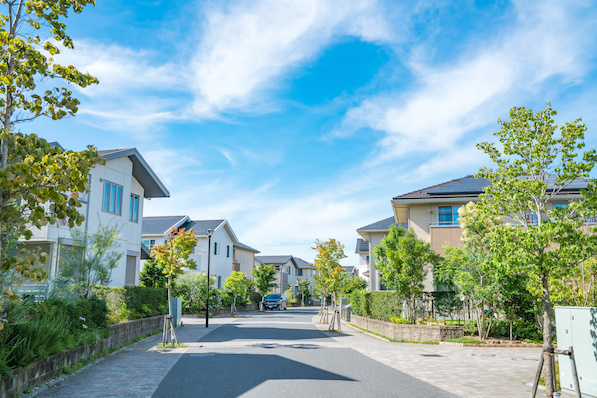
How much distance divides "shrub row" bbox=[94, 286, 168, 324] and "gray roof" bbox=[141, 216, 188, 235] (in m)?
22.5

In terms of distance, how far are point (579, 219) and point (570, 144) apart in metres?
1.46

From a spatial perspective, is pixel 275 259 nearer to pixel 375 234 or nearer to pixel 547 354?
pixel 375 234

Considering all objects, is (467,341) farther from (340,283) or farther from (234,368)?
(340,283)

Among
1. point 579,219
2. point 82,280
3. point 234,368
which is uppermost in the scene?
point 579,219

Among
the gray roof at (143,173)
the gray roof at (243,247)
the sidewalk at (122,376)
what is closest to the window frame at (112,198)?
the gray roof at (143,173)

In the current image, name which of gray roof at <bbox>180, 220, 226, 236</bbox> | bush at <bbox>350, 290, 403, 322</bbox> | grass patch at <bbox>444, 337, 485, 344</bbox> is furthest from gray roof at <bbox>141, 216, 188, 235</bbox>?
grass patch at <bbox>444, 337, 485, 344</bbox>

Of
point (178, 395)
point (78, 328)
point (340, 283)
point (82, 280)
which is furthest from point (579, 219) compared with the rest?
point (340, 283)

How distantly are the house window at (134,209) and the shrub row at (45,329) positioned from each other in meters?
13.0

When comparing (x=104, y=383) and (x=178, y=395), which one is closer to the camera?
(x=178, y=395)

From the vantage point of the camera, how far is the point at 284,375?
10.8 metres

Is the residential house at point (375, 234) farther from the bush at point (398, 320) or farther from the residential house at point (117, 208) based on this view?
the bush at point (398, 320)

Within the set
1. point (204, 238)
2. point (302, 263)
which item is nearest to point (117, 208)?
point (204, 238)

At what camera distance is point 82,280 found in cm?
1741

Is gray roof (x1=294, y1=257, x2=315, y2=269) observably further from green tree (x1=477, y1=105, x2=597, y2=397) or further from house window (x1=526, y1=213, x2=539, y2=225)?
green tree (x1=477, y1=105, x2=597, y2=397)
